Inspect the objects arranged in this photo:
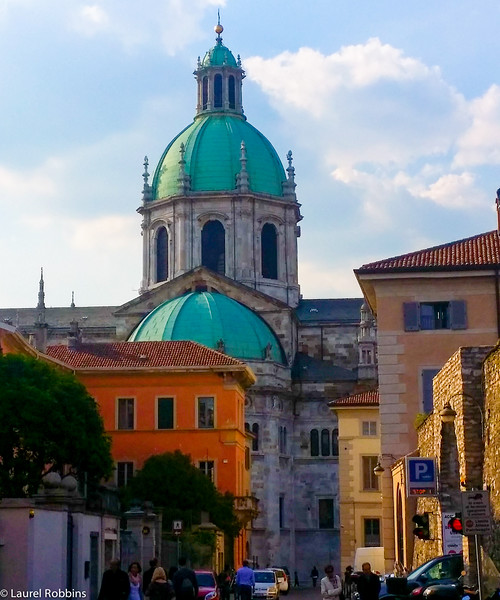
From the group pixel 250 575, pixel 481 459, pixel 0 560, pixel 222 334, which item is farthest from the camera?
pixel 222 334

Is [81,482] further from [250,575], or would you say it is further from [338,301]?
[338,301]

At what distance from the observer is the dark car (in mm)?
22641

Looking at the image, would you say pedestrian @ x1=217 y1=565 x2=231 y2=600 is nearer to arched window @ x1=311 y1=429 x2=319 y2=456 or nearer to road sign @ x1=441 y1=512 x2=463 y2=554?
road sign @ x1=441 y1=512 x2=463 y2=554

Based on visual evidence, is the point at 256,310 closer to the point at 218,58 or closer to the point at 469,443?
the point at 218,58

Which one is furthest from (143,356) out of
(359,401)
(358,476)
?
(358,476)

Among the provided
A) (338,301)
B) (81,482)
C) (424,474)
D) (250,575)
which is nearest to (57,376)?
(81,482)

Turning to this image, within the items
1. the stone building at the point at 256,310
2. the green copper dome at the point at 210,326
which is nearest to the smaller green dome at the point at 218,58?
the stone building at the point at 256,310

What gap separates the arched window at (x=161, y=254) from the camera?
9125cm

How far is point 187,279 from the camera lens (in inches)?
3388

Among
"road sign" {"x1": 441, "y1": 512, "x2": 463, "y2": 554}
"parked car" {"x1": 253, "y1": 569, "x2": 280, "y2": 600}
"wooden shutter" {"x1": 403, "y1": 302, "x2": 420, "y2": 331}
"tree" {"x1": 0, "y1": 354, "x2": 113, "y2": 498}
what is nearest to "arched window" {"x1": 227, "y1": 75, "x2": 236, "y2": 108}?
"tree" {"x1": 0, "y1": 354, "x2": 113, "y2": 498}

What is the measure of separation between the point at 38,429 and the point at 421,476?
1729cm

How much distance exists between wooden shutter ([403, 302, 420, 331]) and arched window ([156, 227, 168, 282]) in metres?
54.1

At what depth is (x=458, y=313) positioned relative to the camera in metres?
37.4

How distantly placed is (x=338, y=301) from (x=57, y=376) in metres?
53.6
